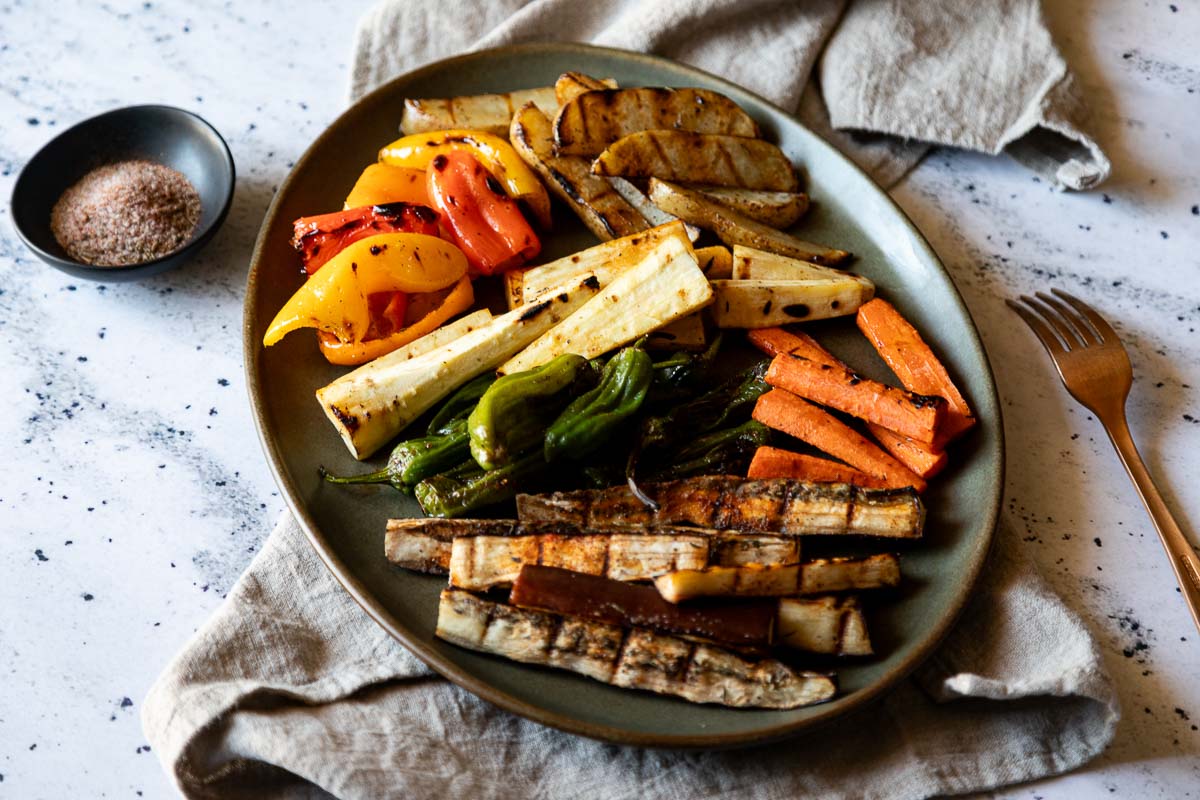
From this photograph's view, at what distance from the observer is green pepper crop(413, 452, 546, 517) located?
341 cm

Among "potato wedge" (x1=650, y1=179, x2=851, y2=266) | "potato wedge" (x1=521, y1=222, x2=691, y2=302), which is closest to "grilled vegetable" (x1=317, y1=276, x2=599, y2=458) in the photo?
"potato wedge" (x1=521, y1=222, x2=691, y2=302)

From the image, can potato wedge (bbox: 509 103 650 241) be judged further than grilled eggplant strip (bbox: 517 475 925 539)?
Yes

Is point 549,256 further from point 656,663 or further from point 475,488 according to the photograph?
point 656,663

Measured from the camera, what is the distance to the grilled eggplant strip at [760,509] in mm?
3330

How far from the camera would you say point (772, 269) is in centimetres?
404

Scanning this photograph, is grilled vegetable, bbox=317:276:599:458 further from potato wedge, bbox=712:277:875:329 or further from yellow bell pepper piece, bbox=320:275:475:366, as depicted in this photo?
potato wedge, bbox=712:277:875:329

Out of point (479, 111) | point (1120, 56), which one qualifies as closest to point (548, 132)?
point (479, 111)

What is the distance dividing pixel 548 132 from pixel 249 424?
1.59 m

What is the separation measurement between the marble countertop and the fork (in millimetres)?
106

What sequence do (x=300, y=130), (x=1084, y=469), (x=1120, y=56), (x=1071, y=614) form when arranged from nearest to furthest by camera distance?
(x=1071, y=614) < (x=1084, y=469) < (x=300, y=130) < (x=1120, y=56)

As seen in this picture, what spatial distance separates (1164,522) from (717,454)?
4.80ft

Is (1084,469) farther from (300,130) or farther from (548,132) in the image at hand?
(300,130)

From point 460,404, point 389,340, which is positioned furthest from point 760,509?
point 389,340

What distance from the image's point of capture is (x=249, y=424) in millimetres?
3998
